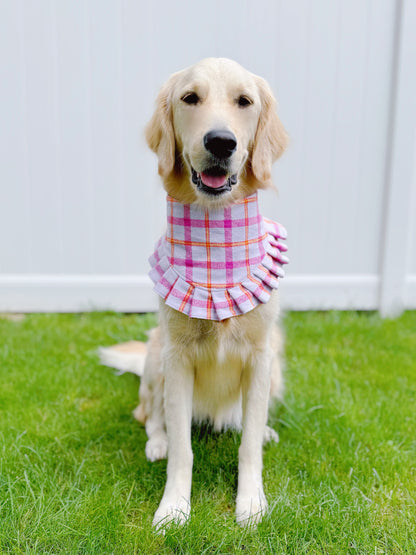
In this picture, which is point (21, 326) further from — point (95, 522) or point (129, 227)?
point (95, 522)

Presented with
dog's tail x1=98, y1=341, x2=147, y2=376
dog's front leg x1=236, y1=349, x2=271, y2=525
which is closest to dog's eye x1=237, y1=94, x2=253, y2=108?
dog's front leg x1=236, y1=349, x2=271, y2=525

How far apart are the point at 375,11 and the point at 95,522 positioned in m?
3.49

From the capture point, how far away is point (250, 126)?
1810mm

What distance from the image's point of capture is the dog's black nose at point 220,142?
1582 millimetres

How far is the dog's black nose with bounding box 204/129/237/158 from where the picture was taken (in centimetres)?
158

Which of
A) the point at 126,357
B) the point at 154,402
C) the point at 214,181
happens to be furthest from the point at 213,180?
the point at 126,357

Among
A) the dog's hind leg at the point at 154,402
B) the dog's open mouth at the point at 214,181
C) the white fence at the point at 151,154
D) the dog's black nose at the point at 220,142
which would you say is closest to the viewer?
the dog's black nose at the point at 220,142

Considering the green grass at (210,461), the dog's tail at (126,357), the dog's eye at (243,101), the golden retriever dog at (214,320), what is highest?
the dog's eye at (243,101)

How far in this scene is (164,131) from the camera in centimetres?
185

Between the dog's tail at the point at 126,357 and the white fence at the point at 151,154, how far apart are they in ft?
3.07

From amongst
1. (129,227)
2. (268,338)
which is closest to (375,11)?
(129,227)

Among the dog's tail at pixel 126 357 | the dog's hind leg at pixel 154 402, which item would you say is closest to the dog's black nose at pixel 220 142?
the dog's hind leg at pixel 154 402

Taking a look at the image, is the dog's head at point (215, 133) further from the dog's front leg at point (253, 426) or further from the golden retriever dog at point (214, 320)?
the dog's front leg at point (253, 426)

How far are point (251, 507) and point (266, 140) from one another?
49.7 inches
